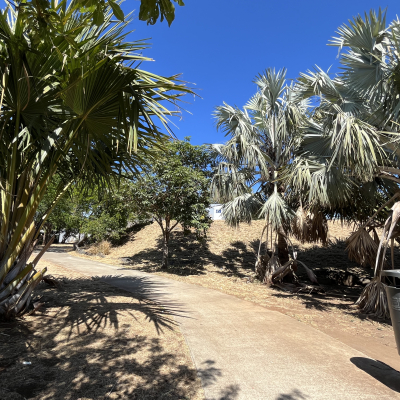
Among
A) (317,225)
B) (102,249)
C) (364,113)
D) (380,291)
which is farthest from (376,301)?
(102,249)

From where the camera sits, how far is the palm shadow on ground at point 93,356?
8.90 feet

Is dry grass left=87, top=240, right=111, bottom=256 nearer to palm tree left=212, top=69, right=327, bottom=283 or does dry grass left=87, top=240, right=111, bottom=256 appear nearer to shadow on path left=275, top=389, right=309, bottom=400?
palm tree left=212, top=69, right=327, bottom=283

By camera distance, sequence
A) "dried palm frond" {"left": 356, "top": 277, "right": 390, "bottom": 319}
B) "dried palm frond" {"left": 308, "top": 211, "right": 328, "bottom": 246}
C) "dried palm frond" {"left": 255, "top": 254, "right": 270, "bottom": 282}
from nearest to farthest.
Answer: "dried palm frond" {"left": 356, "top": 277, "right": 390, "bottom": 319} < "dried palm frond" {"left": 308, "top": 211, "right": 328, "bottom": 246} < "dried palm frond" {"left": 255, "top": 254, "right": 270, "bottom": 282}

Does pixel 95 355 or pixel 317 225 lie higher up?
pixel 317 225

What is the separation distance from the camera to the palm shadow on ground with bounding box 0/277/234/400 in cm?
271

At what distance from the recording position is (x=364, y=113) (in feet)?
22.5

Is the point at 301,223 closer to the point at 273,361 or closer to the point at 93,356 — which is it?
the point at 273,361

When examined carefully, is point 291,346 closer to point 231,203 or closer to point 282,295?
point 282,295

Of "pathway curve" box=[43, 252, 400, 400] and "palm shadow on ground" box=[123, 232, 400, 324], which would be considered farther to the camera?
"palm shadow on ground" box=[123, 232, 400, 324]

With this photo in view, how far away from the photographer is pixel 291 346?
4020 mm

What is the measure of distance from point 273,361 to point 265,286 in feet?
20.2

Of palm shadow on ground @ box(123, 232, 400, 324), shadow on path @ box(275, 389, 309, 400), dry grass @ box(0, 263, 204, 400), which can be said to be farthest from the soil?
dry grass @ box(0, 263, 204, 400)

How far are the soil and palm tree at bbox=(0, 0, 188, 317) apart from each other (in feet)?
15.5

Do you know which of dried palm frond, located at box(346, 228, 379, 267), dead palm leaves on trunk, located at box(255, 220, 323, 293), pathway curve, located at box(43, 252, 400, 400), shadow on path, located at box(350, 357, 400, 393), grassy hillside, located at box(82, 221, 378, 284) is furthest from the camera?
grassy hillside, located at box(82, 221, 378, 284)
